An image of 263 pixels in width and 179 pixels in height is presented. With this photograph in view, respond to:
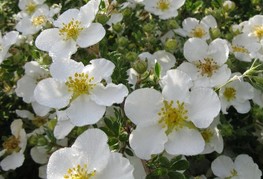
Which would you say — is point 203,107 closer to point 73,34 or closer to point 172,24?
point 73,34

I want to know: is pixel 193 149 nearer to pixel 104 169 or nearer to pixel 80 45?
pixel 104 169

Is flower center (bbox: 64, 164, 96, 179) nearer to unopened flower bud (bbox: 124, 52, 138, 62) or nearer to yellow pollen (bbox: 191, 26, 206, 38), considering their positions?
unopened flower bud (bbox: 124, 52, 138, 62)

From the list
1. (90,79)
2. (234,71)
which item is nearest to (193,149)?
(90,79)

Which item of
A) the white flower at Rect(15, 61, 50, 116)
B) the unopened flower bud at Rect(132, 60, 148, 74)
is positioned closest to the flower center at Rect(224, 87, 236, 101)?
the unopened flower bud at Rect(132, 60, 148, 74)

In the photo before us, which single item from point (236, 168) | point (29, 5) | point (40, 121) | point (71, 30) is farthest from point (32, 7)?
point (236, 168)

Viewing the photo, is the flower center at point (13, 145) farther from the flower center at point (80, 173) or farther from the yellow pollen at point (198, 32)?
the yellow pollen at point (198, 32)
